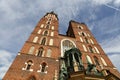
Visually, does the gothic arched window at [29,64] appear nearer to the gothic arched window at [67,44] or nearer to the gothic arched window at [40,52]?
the gothic arched window at [40,52]

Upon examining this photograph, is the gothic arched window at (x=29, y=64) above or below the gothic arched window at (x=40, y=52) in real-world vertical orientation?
below

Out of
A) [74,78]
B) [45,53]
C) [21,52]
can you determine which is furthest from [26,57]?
[74,78]

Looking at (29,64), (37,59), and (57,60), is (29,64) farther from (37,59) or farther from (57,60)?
(57,60)

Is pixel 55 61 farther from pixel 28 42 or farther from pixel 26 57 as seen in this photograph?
pixel 28 42

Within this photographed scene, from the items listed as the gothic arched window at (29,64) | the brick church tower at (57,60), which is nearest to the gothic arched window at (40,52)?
the brick church tower at (57,60)

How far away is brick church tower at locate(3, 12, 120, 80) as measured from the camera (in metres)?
11.9

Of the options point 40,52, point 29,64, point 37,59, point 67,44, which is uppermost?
point 67,44

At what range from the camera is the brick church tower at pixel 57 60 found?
39.0ft

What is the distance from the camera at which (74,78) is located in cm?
1011

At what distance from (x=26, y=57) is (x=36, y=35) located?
595cm

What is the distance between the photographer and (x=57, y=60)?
50.5ft

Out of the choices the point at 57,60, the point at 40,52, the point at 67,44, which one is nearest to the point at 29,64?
the point at 40,52

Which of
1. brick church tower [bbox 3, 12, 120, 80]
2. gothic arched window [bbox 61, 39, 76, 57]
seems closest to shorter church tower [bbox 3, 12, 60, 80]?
brick church tower [bbox 3, 12, 120, 80]

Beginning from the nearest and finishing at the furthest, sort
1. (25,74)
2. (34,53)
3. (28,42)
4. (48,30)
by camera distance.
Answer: (25,74)
(34,53)
(28,42)
(48,30)
